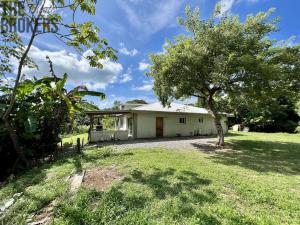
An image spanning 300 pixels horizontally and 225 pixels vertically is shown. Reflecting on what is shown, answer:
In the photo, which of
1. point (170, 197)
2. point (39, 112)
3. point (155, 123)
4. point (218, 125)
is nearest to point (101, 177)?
point (170, 197)

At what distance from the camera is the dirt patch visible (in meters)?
5.53

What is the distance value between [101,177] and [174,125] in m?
14.7

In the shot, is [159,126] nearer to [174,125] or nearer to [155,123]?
[155,123]

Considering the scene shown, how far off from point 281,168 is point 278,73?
505 cm

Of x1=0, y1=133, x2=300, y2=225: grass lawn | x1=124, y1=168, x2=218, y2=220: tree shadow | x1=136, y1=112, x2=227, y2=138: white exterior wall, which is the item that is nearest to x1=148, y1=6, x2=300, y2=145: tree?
x1=0, y1=133, x2=300, y2=225: grass lawn

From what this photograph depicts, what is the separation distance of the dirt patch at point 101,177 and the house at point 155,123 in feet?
29.7

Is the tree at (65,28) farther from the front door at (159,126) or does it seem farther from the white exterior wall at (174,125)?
the front door at (159,126)

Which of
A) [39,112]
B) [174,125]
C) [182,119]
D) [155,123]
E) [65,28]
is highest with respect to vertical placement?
[65,28]

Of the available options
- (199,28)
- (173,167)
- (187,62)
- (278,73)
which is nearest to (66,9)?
(173,167)

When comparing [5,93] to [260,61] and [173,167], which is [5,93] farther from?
[260,61]

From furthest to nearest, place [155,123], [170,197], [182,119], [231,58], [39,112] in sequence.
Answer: [182,119]
[155,123]
[39,112]
[231,58]
[170,197]

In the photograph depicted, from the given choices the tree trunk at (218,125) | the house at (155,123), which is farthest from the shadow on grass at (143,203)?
the house at (155,123)

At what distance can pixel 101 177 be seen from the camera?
622 cm

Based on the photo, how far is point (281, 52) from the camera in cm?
1120
